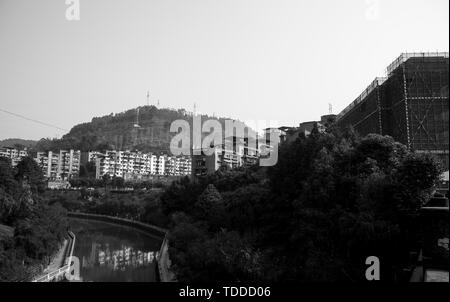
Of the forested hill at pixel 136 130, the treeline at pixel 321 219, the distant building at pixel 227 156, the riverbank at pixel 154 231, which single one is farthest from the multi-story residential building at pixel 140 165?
the treeline at pixel 321 219

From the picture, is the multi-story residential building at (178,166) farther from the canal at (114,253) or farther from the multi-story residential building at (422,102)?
the multi-story residential building at (422,102)

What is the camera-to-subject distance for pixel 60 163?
771 inches

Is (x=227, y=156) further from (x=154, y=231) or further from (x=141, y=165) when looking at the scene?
(x=154, y=231)

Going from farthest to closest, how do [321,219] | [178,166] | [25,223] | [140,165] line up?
1. [140,165]
2. [178,166]
3. [25,223]
4. [321,219]

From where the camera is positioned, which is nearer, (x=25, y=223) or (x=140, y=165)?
(x=25, y=223)

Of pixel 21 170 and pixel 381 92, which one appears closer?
pixel 381 92

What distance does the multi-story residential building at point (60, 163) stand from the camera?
1612 cm

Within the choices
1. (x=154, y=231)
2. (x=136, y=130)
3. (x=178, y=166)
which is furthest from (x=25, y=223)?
(x=136, y=130)

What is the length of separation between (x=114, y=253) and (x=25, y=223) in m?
4.66

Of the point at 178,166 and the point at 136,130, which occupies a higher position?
the point at 136,130

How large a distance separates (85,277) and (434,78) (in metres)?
10.5
